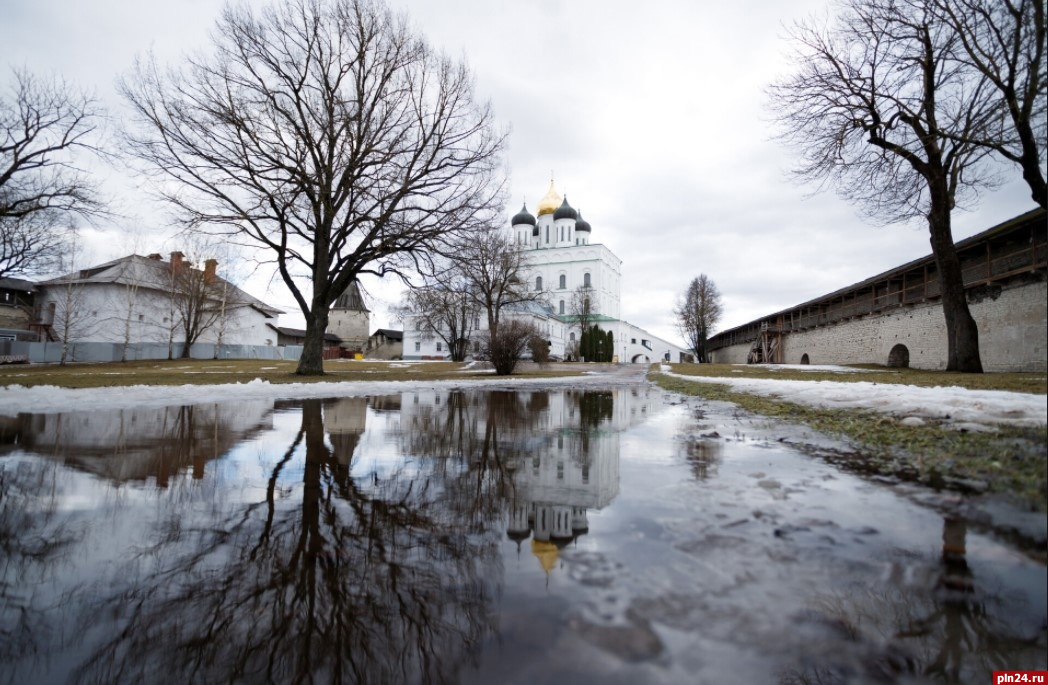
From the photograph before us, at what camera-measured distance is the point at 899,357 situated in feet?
81.0

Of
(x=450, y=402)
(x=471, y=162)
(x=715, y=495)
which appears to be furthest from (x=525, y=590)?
(x=471, y=162)

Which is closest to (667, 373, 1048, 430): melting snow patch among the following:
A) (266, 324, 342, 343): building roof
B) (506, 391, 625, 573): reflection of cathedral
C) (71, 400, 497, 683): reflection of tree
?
(506, 391, 625, 573): reflection of cathedral

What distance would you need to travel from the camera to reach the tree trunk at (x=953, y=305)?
12602 mm

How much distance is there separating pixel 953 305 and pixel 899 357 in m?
13.2

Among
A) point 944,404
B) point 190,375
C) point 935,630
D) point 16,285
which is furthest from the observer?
point 16,285

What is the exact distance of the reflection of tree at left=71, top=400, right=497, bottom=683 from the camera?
139 centimetres

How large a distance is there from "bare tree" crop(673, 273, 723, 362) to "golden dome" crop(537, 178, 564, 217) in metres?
29.3

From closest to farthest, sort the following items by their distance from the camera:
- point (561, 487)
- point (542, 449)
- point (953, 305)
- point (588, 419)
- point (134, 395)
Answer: point (561, 487)
point (542, 449)
point (588, 419)
point (134, 395)
point (953, 305)

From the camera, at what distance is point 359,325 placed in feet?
256

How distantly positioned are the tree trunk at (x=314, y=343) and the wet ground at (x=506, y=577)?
15.9 m

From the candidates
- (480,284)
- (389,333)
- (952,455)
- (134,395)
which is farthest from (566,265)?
(952,455)

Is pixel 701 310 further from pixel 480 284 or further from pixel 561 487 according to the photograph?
pixel 561 487

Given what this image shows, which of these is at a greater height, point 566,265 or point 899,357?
point 566,265

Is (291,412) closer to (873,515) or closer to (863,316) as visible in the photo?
(873,515)
